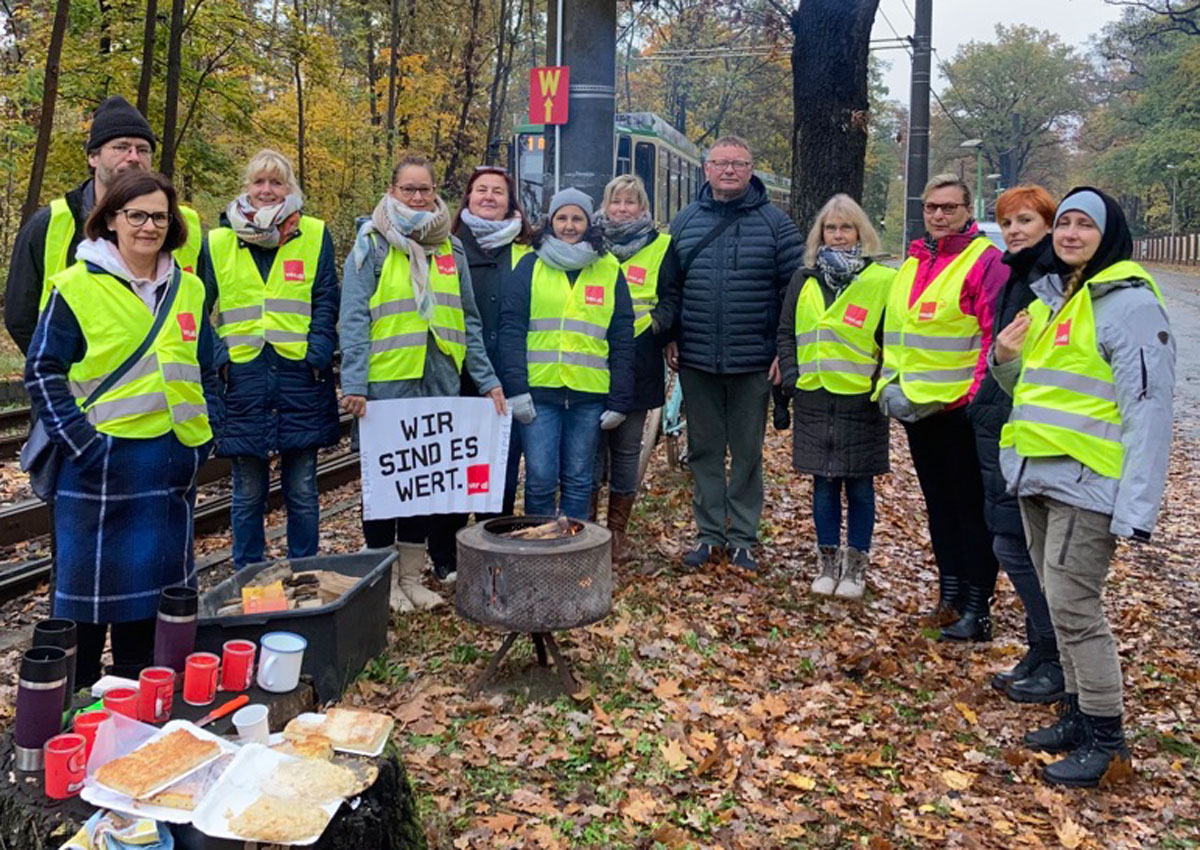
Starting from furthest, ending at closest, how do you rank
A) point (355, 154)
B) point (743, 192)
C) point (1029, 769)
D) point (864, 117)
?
point (355, 154), point (864, 117), point (743, 192), point (1029, 769)

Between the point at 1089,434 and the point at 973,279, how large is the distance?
5.35 ft

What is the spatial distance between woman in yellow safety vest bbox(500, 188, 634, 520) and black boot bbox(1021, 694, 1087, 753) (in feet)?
9.41

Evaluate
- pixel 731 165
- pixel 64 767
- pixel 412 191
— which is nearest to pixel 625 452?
pixel 731 165

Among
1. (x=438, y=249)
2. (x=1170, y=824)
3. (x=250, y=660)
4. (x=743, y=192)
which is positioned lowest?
(x=1170, y=824)

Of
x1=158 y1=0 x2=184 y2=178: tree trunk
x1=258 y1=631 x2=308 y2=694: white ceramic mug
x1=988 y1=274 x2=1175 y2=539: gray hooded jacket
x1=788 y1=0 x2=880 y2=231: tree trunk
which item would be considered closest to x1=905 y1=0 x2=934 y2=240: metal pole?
x1=788 y1=0 x2=880 y2=231: tree trunk

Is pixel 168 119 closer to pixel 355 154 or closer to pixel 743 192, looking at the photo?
pixel 743 192

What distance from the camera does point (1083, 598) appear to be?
424 centimetres

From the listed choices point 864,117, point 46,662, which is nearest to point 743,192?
point 864,117

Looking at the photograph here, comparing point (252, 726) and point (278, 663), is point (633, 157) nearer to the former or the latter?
point (278, 663)

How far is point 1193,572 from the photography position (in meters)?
7.83

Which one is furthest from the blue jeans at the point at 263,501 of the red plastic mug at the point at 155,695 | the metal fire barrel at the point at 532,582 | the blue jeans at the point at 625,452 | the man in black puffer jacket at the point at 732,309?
the man in black puffer jacket at the point at 732,309

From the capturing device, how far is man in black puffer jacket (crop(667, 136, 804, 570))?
6.57 m

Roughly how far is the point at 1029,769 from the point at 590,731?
191 cm

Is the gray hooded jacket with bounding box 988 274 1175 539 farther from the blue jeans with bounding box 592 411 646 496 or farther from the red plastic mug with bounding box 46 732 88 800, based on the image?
the red plastic mug with bounding box 46 732 88 800
